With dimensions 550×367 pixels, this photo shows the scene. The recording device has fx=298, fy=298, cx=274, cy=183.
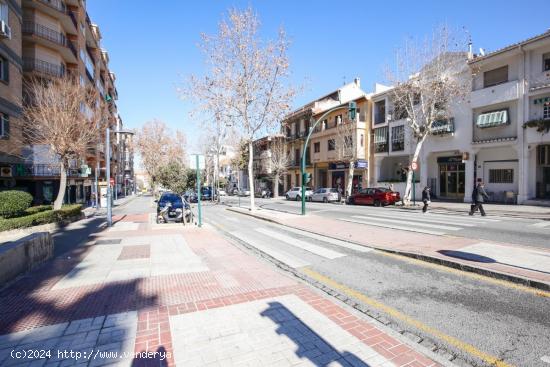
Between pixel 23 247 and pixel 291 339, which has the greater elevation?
pixel 23 247

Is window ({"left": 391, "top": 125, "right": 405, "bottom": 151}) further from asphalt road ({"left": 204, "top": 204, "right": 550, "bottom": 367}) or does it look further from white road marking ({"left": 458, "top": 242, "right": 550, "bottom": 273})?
asphalt road ({"left": 204, "top": 204, "right": 550, "bottom": 367})

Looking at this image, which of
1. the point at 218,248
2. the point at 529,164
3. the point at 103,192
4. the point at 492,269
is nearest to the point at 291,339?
the point at 492,269

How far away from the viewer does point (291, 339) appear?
336 cm

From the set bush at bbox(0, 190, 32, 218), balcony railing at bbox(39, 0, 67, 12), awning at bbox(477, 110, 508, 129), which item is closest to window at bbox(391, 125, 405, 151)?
A: awning at bbox(477, 110, 508, 129)

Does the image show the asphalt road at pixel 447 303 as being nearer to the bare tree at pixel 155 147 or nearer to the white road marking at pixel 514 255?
the white road marking at pixel 514 255

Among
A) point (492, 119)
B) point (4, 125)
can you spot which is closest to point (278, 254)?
point (4, 125)

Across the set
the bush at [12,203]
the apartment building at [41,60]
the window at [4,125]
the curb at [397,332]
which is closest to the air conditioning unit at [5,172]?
the apartment building at [41,60]

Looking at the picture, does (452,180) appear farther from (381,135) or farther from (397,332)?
(397,332)

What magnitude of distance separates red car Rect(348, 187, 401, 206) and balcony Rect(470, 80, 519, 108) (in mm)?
8495

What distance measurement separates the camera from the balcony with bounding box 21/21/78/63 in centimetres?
2200

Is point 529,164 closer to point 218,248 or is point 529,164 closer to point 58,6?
point 218,248

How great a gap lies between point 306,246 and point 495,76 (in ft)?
68.7

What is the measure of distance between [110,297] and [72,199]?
29806 mm

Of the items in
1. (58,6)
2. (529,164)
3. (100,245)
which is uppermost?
(58,6)
